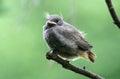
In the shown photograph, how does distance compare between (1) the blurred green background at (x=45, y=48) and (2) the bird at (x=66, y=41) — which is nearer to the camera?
(2) the bird at (x=66, y=41)

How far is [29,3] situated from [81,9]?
322 centimetres

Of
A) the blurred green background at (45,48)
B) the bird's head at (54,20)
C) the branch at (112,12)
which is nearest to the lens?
the branch at (112,12)

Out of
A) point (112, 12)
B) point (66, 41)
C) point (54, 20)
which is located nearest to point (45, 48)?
point (54, 20)

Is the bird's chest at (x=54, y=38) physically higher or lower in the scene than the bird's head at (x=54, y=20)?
lower

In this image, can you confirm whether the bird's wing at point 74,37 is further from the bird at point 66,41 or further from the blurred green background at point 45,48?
the blurred green background at point 45,48

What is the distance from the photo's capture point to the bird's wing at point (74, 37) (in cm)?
153

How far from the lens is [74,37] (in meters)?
1.54

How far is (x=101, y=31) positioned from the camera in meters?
5.09

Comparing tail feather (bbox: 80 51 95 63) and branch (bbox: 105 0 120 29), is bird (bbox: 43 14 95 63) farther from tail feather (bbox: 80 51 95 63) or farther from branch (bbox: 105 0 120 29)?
branch (bbox: 105 0 120 29)

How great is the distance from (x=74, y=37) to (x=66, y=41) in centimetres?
4

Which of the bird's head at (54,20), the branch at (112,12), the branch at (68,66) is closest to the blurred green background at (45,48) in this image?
the bird's head at (54,20)

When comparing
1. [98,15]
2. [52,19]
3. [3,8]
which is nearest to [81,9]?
[98,15]

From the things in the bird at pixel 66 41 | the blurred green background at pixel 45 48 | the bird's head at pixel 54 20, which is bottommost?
the blurred green background at pixel 45 48

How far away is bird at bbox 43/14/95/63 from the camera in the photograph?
4.97ft
